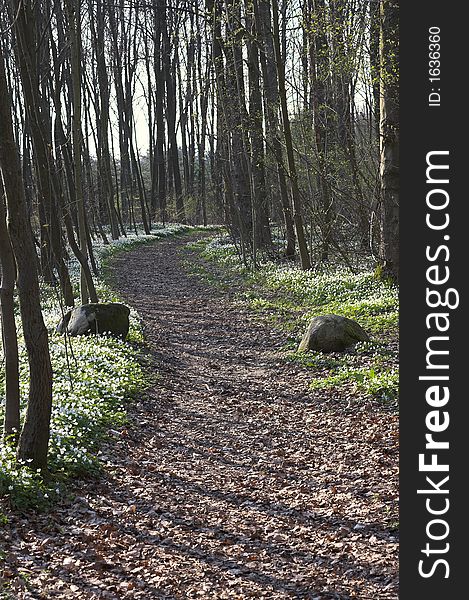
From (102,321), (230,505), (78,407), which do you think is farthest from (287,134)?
(230,505)

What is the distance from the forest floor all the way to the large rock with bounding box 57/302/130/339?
1937mm

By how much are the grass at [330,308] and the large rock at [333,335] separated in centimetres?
18

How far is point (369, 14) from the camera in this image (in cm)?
1603

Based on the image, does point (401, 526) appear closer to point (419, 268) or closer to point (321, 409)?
point (419, 268)

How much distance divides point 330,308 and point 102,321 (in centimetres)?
494

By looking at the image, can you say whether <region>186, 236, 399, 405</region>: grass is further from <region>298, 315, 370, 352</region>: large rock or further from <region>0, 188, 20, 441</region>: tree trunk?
<region>0, 188, 20, 441</region>: tree trunk

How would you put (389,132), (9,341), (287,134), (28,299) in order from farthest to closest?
(287,134) → (389,132) → (9,341) → (28,299)

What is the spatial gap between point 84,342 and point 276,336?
396 cm

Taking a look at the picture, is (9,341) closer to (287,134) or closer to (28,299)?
(28,299)

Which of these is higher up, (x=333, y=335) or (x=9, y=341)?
(x=9, y=341)

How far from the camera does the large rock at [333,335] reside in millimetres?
11766

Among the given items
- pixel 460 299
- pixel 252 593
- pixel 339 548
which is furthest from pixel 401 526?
pixel 339 548

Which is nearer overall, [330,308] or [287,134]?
[330,308]

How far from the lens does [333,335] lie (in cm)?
1184
